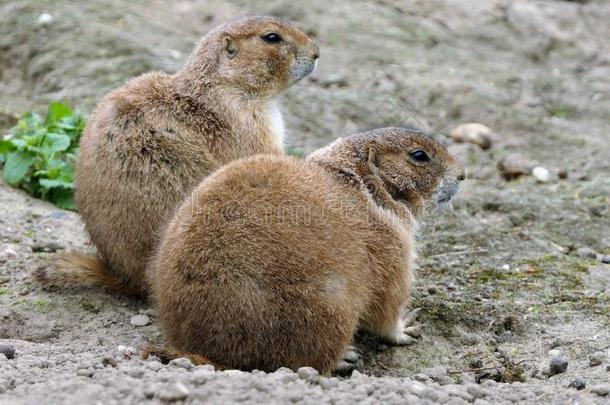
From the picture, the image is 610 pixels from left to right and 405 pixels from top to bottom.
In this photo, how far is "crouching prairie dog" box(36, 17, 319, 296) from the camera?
21.7 ft

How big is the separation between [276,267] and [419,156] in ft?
5.61

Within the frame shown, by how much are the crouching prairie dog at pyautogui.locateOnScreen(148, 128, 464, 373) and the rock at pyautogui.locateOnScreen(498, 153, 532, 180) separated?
374cm

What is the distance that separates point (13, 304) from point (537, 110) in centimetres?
614

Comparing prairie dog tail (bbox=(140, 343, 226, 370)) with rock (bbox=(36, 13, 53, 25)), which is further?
rock (bbox=(36, 13, 53, 25))

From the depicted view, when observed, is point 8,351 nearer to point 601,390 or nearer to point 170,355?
point 170,355

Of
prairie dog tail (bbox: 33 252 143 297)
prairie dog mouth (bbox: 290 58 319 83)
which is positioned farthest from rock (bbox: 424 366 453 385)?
prairie dog mouth (bbox: 290 58 319 83)

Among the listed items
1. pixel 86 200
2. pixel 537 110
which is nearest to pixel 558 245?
pixel 537 110

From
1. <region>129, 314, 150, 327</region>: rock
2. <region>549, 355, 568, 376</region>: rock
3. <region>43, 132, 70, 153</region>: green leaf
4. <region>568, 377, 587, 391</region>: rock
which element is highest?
<region>43, 132, 70, 153</region>: green leaf

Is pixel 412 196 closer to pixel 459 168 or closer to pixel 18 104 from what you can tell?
pixel 459 168

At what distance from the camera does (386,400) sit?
4.78m

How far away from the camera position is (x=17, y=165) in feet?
26.8

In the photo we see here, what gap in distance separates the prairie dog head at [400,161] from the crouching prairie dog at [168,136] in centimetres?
92

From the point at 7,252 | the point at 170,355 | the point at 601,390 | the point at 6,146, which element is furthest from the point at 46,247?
the point at 601,390

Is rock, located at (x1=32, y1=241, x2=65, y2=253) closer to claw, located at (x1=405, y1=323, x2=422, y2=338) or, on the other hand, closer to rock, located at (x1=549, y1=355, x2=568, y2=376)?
claw, located at (x1=405, y1=323, x2=422, y2=338)
